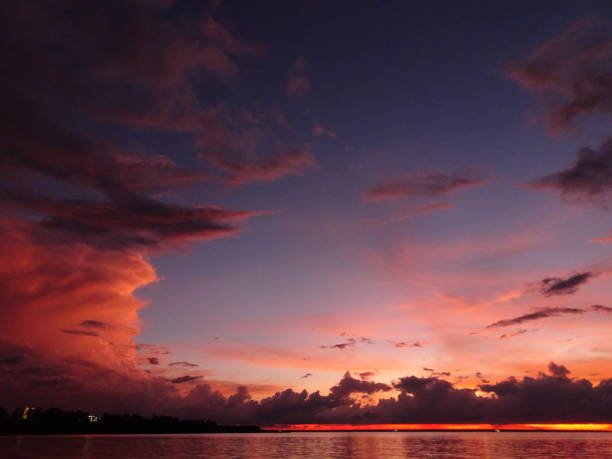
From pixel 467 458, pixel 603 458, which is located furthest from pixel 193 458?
pixel 603 458

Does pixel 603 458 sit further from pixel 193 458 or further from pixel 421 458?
Result: pixel 193 458

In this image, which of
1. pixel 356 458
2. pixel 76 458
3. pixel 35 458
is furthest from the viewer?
pixel 356 458

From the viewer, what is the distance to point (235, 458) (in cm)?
11750

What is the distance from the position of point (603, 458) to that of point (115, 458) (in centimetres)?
12078

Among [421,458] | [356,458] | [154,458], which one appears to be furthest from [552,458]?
[154,458]

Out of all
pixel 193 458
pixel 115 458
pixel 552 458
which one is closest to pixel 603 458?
pixel 552 458

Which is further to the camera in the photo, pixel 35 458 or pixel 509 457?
pixel 509 457

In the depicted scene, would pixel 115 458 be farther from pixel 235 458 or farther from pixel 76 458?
pixel 235 458

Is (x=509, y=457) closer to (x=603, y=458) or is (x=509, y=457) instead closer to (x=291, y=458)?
(x=603, y=458)

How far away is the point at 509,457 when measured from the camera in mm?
124125

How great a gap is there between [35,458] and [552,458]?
123 metres

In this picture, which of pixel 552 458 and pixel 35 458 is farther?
pixel 552 458

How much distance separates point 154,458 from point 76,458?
733 inches

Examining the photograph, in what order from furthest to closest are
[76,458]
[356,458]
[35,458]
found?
[356,458]
[76,458]
[35,458]
